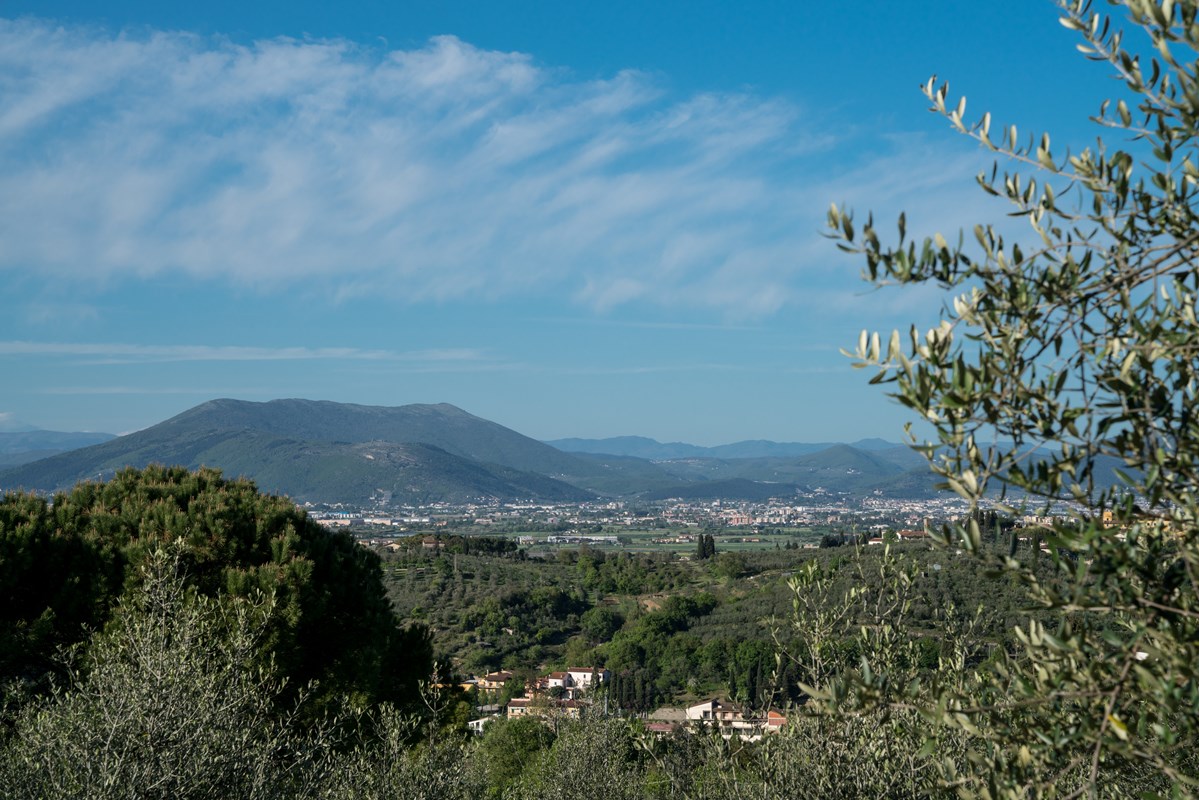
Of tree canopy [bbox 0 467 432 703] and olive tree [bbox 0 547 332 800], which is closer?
olive tree [bbox 0 547 332 800]

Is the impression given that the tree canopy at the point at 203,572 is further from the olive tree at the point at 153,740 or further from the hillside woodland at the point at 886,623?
the olive tree at the point at 153,740

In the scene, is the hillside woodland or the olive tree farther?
the olive tree

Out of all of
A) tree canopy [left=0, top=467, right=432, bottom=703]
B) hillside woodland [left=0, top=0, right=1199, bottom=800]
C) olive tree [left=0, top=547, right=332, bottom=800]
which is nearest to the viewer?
hillside woodland [left=0, top=0, right=1199, bottom=800]

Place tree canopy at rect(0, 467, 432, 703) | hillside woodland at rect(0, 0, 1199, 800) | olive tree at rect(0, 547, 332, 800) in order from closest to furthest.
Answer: hillside woodland at rect(0, 0, 1199, 800)
olive tree at rect(0, 547, 332, 800)
tree canopy at rect(0, 467, 432, 703)

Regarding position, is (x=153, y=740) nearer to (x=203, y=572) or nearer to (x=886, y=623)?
(x=886, y=623)

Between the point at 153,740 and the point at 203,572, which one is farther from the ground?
the point at 203,572

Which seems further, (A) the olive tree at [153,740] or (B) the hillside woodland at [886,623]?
(A) the olive tree at [153,740]

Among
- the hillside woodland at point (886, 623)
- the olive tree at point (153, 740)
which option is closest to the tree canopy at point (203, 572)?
the hillside woodland at point (886, 623)

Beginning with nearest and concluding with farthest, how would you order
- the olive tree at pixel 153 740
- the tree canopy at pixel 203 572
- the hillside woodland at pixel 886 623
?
the hillside woodland at pixel 886 623, the olive tree at pixel 153 740, the tree canopy at pixel 203 572

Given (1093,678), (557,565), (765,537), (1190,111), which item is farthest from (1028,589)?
(765,537)

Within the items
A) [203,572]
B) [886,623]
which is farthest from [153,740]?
[203,572]

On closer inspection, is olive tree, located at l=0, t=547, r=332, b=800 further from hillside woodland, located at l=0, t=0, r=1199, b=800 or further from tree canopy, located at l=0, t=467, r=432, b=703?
tree canopy, located at l=0, t=467, r=432, b=703

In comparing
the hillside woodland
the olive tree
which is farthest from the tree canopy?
the olive tree

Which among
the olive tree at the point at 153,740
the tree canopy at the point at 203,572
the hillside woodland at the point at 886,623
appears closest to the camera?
the hillside woodland at the point at 886,623
